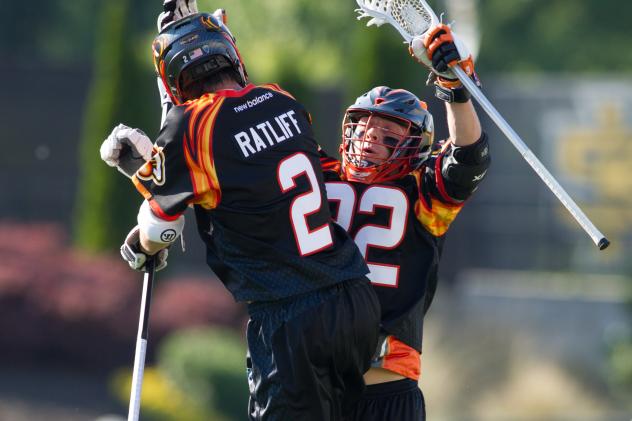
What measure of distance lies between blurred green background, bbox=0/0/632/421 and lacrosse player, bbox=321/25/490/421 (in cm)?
718

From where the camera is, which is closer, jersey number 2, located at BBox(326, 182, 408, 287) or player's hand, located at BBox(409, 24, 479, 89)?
player's hand, located at BBox(409, 24, 479, 89)

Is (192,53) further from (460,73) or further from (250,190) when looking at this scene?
(460,73)

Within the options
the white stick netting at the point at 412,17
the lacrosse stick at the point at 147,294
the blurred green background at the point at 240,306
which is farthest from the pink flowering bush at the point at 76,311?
the white stick netting at the point at 412,17

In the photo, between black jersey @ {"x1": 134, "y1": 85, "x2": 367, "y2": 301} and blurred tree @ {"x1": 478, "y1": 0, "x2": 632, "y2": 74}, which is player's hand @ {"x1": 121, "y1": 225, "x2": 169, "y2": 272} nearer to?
black jersey @ {"x1": 134, "y1": 85, "x2": 367, "y2": 301}

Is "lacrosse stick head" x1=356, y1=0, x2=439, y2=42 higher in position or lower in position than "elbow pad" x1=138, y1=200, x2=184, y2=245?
higher

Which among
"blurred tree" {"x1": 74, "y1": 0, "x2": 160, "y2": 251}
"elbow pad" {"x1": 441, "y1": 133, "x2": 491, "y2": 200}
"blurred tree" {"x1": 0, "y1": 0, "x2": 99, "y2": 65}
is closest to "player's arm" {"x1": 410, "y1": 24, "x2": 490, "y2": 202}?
"elbow pad" {"x1": 441, "y1": 133, "x2": 491, "y2": 200}

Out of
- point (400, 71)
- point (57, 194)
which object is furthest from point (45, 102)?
point (400, 71)

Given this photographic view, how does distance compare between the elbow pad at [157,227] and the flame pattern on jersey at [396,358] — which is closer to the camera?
the elbow pad at [157,227]

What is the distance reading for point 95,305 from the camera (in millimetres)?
12992

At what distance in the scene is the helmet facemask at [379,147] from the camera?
477 centimetres

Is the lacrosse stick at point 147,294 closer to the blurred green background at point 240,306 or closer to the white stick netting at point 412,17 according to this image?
the white stick netting at point 412,17

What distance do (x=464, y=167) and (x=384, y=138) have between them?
380mm

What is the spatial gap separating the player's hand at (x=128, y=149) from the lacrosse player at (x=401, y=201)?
74cm

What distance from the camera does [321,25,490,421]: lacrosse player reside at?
4602 mm
